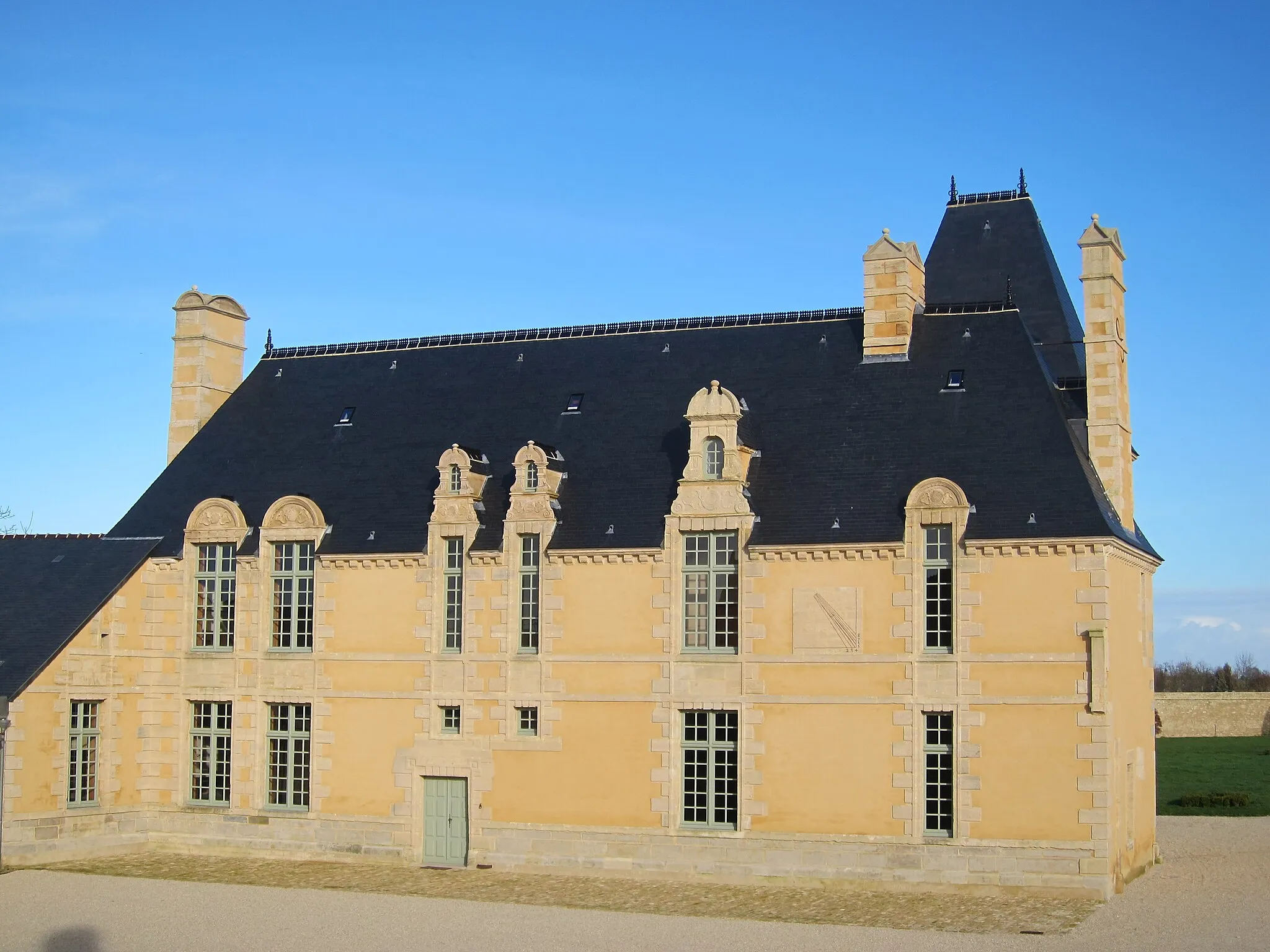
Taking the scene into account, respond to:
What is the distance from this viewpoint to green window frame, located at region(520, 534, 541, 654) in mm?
24922

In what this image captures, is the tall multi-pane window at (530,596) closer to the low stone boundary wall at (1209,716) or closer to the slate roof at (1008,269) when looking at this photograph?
the slate roof at (1008,269)

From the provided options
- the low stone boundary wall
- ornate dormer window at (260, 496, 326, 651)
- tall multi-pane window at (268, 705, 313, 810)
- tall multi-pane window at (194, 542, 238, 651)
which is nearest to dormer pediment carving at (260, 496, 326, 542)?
ornate dormer window at (260, 496, 326, 651)

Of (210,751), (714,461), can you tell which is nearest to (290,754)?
(210,751)

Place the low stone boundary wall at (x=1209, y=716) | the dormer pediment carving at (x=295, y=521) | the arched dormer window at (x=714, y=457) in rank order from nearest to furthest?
the arched dormer window at (x=714, y=457)
the dormer pediment carving at (x=295, y=521)
the low stone boundary wall at (x=1209, y=716)

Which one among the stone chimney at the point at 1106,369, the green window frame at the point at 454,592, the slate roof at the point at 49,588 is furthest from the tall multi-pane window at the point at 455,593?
the stone chimney at the point at 1106,369

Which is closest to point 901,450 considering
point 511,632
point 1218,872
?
point 511,632

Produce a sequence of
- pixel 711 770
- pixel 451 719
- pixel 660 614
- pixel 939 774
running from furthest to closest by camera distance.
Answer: pixel 451 719, pixel 660 614, pixel 711 770, pixel 939 774

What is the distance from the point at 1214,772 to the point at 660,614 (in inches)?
1080

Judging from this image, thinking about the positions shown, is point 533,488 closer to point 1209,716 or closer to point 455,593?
point 455,593

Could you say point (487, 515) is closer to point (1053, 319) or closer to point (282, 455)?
point (282, 455)

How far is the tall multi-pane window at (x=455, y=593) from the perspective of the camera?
2541 cm

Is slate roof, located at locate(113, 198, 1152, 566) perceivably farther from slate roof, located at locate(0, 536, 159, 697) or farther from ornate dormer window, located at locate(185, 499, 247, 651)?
slate roof, located at locate(0, 536, 159, 697)

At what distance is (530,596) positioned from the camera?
2502 cm

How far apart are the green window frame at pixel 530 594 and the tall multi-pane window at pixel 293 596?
4009 millimetres
